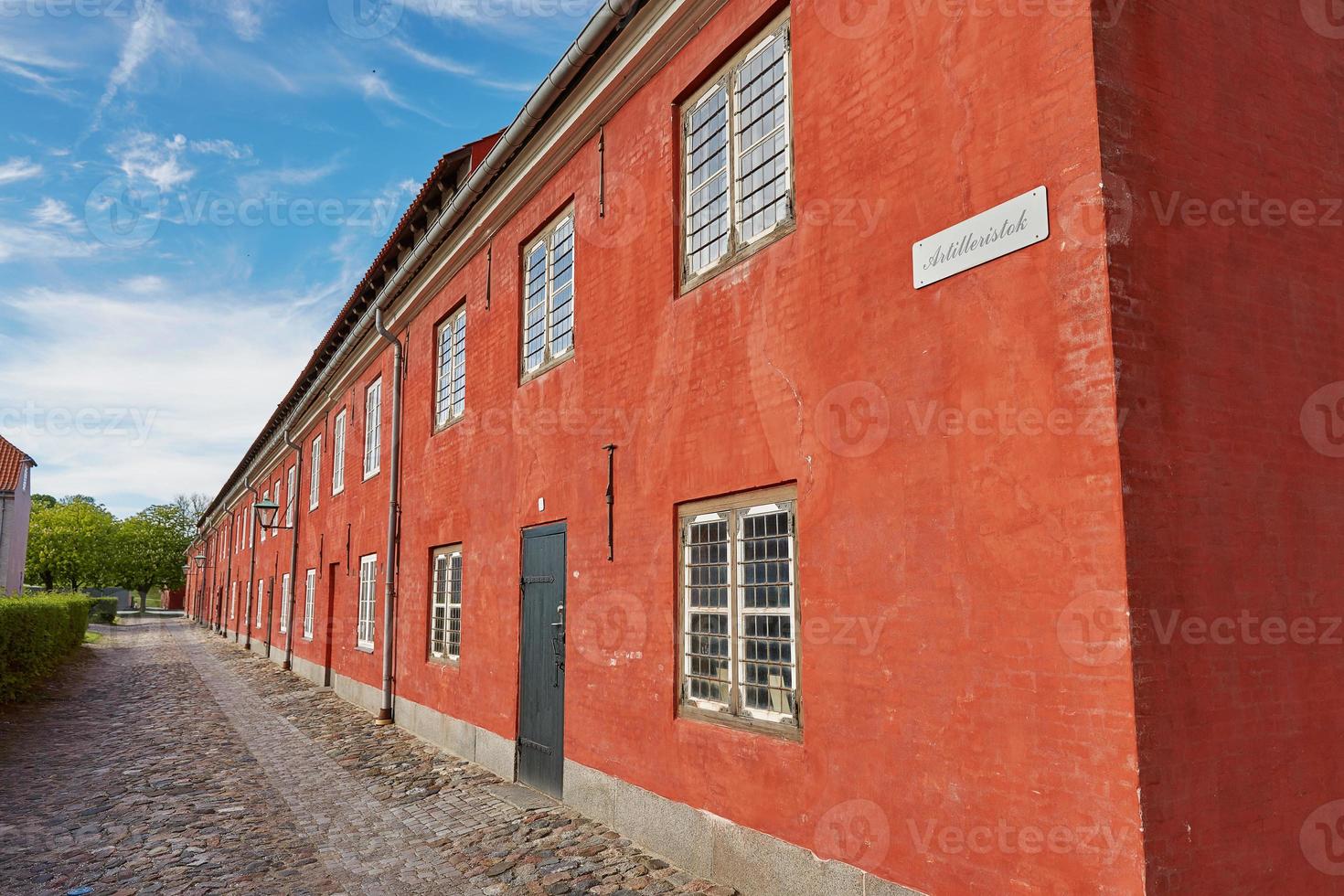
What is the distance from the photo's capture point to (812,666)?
5.03 metres

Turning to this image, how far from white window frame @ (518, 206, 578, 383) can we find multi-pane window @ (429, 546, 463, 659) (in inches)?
121

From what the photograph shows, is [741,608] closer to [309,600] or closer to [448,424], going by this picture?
[448,424]

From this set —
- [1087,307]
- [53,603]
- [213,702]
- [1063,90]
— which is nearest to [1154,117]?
[1063,90]

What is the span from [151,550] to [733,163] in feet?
270

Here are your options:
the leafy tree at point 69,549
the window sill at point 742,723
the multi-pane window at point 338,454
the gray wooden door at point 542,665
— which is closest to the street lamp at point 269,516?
the multi-pane window at point 338,454

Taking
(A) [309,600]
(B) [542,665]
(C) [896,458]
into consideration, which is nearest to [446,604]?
(B) [542,665]

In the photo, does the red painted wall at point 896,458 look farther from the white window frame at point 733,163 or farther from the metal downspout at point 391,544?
the metal downspout at point 391,544

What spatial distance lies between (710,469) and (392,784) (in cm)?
555

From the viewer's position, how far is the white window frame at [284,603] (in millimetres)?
23520

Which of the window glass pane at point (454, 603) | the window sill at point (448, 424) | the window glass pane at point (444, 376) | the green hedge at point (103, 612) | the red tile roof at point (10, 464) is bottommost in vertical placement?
the green hedge at point (103, 612)

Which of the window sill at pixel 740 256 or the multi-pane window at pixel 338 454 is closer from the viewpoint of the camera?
the window sill at pixel 740 256

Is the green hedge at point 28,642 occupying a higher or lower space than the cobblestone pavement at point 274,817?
higher

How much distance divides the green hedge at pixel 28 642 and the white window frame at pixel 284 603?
496cm

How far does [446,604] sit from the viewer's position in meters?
11.5
